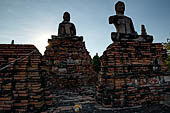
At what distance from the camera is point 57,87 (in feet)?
24.6

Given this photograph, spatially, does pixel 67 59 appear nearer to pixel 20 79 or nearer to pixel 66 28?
pixel 66 28

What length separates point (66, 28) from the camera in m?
8.90

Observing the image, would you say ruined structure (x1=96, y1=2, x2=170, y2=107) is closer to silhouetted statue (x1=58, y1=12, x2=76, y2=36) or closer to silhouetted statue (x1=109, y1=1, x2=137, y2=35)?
silhouetted statue (x1=109, y1=1, x2=137, y2=35)

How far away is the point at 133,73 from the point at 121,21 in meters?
2.29

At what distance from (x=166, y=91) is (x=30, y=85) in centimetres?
476

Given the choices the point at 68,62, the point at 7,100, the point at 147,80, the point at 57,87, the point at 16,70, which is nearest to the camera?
the point at 7,100

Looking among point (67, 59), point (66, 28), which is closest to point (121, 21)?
point (67, 59)

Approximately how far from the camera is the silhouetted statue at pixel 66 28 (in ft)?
28.8

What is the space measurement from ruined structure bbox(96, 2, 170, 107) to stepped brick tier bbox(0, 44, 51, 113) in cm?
222

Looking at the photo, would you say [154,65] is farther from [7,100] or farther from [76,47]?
[76,47]

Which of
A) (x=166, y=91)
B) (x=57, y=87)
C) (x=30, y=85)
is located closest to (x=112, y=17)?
(x=166, y=91)

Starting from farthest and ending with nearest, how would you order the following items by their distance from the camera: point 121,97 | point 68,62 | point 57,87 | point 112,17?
point 68,62, point 57,87, point 112,17, point 121,97

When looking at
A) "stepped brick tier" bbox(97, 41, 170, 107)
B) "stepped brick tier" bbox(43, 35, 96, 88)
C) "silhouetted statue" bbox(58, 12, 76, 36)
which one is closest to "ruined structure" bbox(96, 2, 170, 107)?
"stepped brick tier" bbox(97, 41, 170, 107)

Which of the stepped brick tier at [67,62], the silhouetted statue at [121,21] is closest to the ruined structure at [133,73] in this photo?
the silhouetted statue at [121,21]
